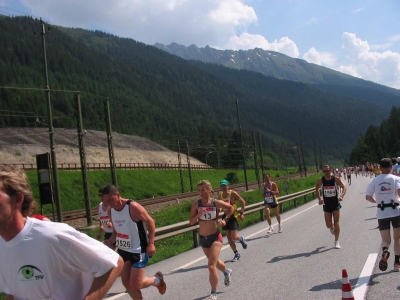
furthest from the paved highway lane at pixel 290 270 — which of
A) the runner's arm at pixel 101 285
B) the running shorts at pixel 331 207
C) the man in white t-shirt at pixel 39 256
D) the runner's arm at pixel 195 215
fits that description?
the man in white t-shirt at pixel 39 256

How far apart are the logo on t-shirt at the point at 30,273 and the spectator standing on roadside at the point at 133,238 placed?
12.9 ft

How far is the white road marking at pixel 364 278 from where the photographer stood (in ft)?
21.9

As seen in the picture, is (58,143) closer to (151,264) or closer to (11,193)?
(151,264)

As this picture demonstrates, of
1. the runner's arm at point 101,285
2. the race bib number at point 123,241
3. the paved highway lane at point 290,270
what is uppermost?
the runner's arm at point 101,285

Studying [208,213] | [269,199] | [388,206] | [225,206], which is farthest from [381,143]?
[208,213]

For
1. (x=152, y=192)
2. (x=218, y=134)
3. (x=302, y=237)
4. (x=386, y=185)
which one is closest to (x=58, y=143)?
(x=152, y=192)

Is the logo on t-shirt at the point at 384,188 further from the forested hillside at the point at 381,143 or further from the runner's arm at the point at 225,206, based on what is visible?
the forested hillside at the point at 381,143

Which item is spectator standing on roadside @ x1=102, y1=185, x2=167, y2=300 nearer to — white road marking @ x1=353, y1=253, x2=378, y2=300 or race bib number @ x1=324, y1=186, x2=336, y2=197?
white road marking @ x1=353, y1=253, x2=378, y2=300

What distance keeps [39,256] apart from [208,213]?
18.8 feet

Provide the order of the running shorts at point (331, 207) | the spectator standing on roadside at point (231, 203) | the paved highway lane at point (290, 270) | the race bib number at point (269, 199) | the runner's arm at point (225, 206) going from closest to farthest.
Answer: the paved highway lane at point (290, 270), the runner's arm at point (225, 206), the spectator standing on roadside at point (231, 203), the running shorts at point (331, 207), the race bib number at point (269, 199)

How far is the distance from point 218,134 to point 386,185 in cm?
15649

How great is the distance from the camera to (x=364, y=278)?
25.2 ft

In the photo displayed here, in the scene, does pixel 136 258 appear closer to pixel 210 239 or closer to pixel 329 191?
pixel 210 239

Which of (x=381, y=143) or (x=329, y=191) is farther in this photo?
(x=381, y=143)
